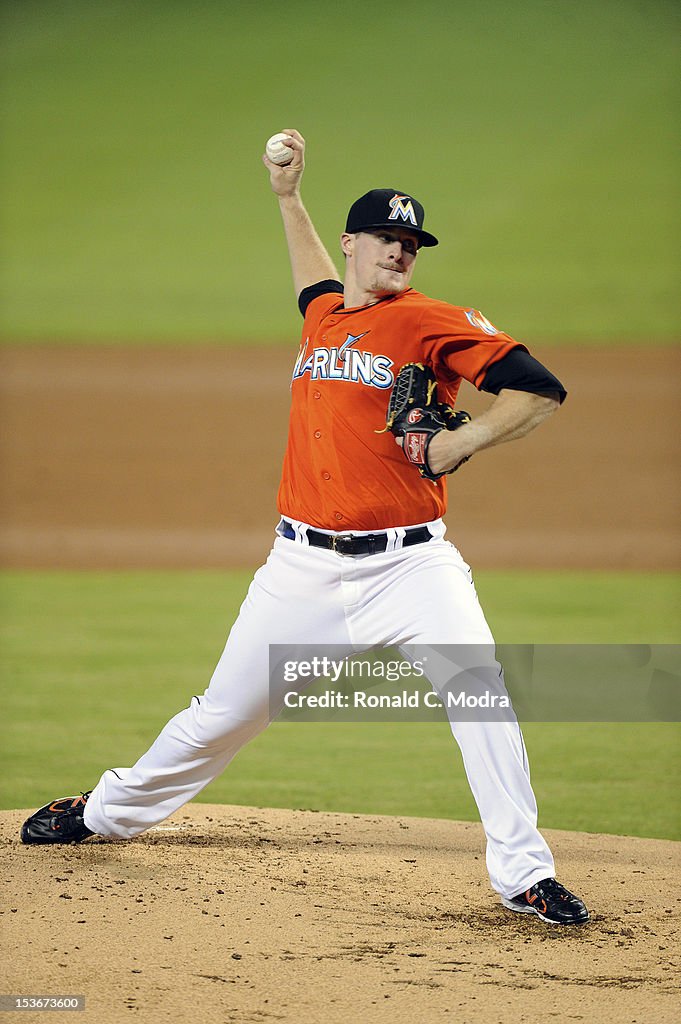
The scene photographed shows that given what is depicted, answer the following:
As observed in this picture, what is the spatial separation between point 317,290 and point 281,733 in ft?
8.76

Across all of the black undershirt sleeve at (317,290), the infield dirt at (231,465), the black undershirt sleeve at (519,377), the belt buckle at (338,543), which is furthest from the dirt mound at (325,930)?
the infield dirt at (231,465)

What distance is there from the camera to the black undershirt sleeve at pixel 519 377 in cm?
311

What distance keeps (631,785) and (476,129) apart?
18.7m

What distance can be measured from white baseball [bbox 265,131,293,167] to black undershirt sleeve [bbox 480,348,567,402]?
47.9 inches

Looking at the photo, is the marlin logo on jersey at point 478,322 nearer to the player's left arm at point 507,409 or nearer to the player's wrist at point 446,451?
the player's left arm at point 507,409

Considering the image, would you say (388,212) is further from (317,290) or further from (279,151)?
(279,151)

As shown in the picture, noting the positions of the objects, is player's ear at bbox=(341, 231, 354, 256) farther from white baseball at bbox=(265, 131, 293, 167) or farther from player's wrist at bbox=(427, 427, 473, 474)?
player's wrist at bbox=(427, 427, 473, 474)

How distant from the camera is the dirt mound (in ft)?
8.89

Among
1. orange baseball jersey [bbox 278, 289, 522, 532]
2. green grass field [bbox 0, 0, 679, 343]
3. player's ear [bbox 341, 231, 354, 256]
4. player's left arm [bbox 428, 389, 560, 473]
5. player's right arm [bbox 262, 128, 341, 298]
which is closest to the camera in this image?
player's left arm [bbox 428, 389, 560, 473]

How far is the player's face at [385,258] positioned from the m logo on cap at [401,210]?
32 millimetres

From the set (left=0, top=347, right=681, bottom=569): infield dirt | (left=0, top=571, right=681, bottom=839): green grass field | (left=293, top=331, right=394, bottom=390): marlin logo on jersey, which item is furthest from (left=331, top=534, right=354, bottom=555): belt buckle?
(left=0, top=347, right=681, bottom=569): infield dirt

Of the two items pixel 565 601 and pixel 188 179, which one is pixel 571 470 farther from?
pixel 188 179

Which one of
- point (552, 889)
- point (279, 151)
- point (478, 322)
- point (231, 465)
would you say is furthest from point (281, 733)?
point (231, 465)

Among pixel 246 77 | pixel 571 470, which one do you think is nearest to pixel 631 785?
pixel 571 470
